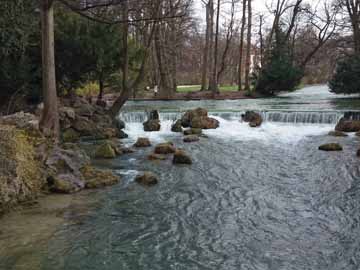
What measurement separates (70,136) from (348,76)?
17.4 metres

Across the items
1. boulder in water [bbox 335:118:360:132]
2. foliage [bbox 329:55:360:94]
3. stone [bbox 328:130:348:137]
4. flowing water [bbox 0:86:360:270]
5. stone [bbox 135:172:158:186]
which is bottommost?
flowing water [bbox 0:86:360:270]

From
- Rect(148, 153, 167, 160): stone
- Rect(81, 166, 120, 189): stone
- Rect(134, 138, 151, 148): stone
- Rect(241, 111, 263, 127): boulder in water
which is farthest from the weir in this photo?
Rect(81, 166, 120, 189): stone

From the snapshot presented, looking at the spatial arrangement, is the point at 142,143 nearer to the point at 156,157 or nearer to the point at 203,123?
the point at 156,157

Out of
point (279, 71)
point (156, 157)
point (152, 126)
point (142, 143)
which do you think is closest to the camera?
point (156, 157)

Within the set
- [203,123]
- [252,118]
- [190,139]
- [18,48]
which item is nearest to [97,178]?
[190,139]

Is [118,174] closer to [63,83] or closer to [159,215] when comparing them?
[159,215]

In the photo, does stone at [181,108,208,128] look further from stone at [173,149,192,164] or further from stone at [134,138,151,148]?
stone at [173,149,192,164]

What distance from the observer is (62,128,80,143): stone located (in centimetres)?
1361

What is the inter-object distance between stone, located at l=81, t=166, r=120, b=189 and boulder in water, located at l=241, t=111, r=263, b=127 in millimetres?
9041

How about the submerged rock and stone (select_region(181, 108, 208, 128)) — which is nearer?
the submerged rock

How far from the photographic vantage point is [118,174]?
29.8 ft

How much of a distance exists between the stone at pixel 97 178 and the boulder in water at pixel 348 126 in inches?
381

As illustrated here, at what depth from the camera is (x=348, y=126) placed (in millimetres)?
14867

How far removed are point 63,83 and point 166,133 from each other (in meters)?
4.93
